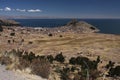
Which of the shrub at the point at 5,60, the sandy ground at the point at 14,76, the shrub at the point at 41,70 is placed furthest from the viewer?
the shrub at the point at 5,60

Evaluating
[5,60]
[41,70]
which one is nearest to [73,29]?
[5,60]

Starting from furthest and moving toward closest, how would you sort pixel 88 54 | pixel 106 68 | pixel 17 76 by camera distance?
1. pixel 88 54
2. pixel 106 68
3. pixel 17 76

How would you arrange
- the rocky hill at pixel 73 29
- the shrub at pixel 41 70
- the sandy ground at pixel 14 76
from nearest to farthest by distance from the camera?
the sandy ground at pixel 14 76, the shrub at pixel 41 70, the rocky hill at pixel 73 29

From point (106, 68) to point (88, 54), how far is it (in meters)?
9.41

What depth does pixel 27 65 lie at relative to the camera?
17688 millimetres

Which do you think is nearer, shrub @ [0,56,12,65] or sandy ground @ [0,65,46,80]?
sandy ground @ [0,65,46,80]

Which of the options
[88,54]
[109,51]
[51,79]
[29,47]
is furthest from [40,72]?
[29,47]

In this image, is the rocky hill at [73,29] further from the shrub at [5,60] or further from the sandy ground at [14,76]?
the sandy ground at [14,76]

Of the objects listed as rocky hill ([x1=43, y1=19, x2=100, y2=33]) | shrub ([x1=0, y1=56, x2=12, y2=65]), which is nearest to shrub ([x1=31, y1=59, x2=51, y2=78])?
shrub ([x1=0, y1=56, x2=12, y2=65])

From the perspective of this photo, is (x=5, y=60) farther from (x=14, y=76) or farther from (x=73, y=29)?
(x=73, y=29)

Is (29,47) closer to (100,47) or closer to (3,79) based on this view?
(100,47)

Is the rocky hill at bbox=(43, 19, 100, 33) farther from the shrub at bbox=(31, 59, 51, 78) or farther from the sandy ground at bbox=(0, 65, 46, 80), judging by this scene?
the sandy ground at bbox=(0, 65, 46, 80)

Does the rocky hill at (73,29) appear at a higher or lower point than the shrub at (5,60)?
lower

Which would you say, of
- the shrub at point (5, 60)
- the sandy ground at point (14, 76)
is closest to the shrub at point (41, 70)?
the sandy ground at point (14, 76)
